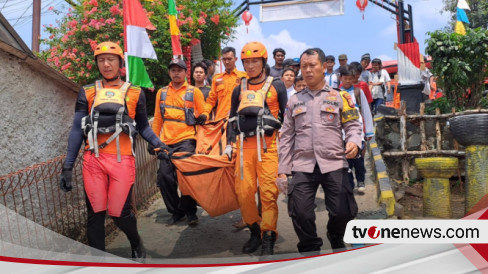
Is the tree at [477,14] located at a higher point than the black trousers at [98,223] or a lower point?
higher

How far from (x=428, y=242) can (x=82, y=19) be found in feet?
35.1

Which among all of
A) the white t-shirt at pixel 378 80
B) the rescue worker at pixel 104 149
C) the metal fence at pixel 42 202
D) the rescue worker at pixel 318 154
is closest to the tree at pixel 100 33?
the white t-shirt at pixel 378 80

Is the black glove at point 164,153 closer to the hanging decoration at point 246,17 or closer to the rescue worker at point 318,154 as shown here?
the rescue worker at point 318,154

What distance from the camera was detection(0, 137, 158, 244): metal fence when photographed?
12.4 feet

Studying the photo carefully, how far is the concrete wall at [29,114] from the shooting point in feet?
13.3

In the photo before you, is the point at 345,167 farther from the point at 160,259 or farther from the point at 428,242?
the point at 160,259

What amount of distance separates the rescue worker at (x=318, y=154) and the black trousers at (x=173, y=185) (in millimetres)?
1906

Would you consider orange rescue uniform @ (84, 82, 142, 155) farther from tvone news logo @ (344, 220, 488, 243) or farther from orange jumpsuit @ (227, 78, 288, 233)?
tvone news logo @ (344, 220, 488, 243)

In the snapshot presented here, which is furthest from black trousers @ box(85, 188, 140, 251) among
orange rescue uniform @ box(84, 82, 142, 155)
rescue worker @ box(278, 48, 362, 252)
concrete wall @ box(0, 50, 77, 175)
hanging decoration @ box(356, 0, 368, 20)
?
hanging decoration @ box(356, 0, 368, 20)

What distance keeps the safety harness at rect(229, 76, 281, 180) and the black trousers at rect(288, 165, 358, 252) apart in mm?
784

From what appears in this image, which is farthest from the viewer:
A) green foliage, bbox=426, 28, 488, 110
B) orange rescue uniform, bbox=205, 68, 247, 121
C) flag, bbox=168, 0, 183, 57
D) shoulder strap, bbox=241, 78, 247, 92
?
green foliage, bbox=426, 28, 488, 110

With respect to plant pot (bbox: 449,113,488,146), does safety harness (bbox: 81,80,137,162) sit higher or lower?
higher

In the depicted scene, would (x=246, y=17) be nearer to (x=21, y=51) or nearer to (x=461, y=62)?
(x=461, y=62)

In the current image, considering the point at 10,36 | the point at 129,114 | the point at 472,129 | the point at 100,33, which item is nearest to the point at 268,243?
the point at 129,114
